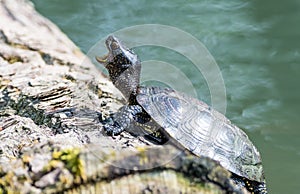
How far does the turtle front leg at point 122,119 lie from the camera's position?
3.05 metres

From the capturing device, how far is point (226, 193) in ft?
5.77

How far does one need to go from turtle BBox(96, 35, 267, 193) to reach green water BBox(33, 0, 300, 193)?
2474mm

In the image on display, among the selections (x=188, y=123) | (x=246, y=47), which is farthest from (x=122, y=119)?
(x=246, y=47)

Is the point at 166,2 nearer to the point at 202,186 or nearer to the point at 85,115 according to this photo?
the point at 85,115

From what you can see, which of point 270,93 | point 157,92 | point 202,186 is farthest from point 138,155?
point 270,93

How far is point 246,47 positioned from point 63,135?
563 cm

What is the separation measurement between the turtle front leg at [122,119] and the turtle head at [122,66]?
25cm

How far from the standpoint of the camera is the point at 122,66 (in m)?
3.74

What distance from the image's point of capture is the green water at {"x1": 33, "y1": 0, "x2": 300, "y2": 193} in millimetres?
6344

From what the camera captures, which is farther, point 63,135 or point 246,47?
point 246,47

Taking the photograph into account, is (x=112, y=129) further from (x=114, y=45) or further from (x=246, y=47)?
(x=246, y=47)

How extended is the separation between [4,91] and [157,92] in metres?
1.11

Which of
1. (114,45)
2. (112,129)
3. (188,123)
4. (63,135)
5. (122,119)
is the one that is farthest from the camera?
(114,45)

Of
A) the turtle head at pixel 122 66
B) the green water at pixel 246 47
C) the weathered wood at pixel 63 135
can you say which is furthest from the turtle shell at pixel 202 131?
the green water at pixel 246 47
